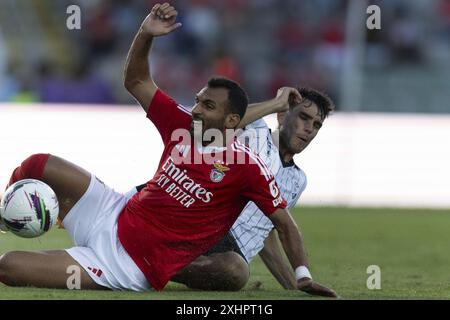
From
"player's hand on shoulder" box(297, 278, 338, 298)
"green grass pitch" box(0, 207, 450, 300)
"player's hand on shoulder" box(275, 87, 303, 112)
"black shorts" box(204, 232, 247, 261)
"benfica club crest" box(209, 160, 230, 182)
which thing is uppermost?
"player's hand on shoulder" box(275, 87, 303, 112)

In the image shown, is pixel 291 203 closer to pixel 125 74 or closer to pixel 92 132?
pixel 125 74

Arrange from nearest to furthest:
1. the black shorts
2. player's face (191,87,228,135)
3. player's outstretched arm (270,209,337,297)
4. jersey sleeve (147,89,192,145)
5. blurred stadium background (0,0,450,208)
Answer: player's outstretched arm (270,209,337,297), player's face (191,87,228,135), jersey sleeve (147,89,192,145), the black shorts, blurred stadium background (0,0,450,208)

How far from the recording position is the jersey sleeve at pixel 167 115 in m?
8.20

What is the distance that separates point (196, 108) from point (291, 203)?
4.94ft

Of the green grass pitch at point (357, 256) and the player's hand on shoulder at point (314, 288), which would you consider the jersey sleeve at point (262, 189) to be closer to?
the player's hand on shoulder at point (314, 288)

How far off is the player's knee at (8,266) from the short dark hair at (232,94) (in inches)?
74.9

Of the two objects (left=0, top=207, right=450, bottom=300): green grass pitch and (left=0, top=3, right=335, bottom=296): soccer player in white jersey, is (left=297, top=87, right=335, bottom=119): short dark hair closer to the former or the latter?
(left=0, top=3, right=335, bottom=296): soccer player in white jersey

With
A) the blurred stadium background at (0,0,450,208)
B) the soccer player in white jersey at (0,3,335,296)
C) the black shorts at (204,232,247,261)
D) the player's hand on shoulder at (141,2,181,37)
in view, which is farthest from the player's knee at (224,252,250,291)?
the blurred stadium background at (0,0,450,208)

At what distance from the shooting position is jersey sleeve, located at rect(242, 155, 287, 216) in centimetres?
786

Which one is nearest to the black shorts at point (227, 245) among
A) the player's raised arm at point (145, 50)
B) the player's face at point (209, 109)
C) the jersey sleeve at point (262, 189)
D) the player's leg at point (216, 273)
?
the player's leg at point (216, 273)

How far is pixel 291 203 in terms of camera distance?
9.04 meters

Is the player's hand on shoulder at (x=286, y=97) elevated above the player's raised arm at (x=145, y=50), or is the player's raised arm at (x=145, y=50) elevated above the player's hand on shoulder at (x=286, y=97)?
the player's raised arm at (x=145, y=50)

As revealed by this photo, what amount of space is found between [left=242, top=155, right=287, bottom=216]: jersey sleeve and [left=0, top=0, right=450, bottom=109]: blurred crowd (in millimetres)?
14075

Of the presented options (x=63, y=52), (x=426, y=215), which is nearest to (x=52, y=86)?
(x=63, y=52)
